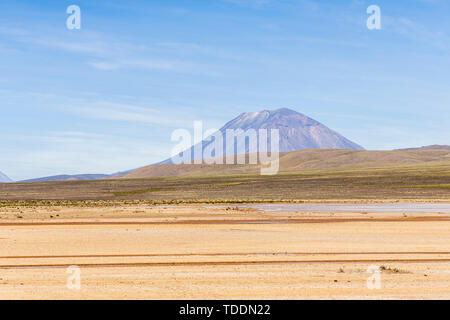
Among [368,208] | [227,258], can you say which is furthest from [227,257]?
[368,208]

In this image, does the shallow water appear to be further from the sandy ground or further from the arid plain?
the sandy ground

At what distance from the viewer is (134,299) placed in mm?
13461

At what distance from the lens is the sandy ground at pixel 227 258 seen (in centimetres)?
1453

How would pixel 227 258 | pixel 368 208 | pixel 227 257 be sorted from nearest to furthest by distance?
pixel 227 258
pixel 227 257
pixel 368 208

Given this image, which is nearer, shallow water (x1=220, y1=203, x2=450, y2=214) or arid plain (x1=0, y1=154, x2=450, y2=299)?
arid plain (x1=0, y1=154, x2=450, y2=299)

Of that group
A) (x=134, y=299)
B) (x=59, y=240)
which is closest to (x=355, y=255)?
(x=134, y=299)

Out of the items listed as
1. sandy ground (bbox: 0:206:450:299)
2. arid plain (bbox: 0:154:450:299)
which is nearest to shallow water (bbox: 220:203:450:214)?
arid plain (bbox: 0:154:450:299)

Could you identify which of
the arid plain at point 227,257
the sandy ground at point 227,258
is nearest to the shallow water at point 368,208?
the arid plain at point 227,257

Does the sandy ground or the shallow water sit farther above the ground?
the shallow water

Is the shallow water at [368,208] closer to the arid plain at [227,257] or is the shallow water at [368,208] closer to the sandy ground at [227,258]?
the arid plain at [227,257]

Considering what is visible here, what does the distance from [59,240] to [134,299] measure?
15.3 m

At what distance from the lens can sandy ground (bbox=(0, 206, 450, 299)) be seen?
14531mm

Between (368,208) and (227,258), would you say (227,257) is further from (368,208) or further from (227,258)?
(368,208)

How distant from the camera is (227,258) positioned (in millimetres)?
20781
